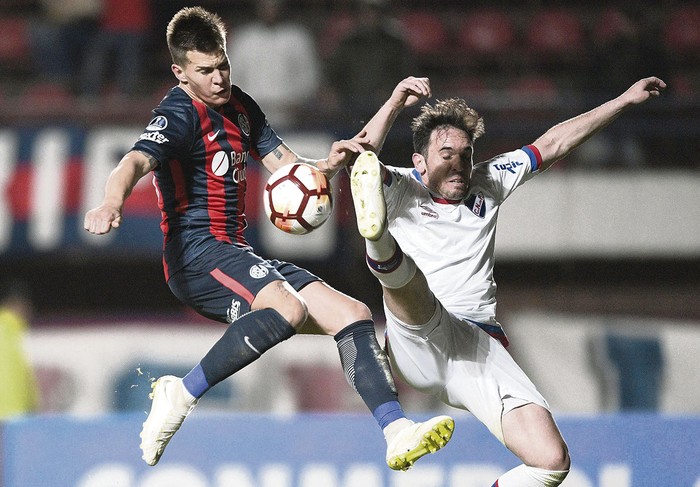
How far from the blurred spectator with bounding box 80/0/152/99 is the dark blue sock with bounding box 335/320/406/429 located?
512 centimetres

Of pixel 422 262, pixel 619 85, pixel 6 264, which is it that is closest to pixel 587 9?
pixel 619 85

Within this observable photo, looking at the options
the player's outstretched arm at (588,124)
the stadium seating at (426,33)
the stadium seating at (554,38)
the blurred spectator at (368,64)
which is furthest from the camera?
the stadium seating at (426,33)

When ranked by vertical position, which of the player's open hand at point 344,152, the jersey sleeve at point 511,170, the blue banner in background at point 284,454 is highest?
the player's open hand at point 344,152

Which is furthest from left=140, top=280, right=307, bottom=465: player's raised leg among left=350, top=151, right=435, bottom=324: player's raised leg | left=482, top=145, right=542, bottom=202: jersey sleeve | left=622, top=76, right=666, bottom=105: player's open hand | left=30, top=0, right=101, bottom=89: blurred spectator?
left=30, top=0, right=101, bottom=89: blurred spectator

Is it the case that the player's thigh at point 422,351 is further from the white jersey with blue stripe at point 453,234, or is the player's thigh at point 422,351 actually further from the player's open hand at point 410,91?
the player's open hand at point 410,91

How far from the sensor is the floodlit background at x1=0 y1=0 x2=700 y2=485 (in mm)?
7895

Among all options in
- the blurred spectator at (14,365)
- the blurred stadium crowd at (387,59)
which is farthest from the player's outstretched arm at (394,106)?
the blurred spectator at (14,365)

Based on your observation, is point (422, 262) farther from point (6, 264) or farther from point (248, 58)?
point (6, 264)

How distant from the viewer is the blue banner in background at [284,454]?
612cm

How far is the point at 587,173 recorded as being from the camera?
7.89 m

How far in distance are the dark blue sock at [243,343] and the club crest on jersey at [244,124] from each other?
0.76 meters

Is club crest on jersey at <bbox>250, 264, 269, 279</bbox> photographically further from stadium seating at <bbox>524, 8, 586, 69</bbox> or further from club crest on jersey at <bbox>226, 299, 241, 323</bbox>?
stadium seating at <bbox>524, 8, 586, 69</bbox>

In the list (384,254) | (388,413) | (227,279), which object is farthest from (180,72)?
(388,413)

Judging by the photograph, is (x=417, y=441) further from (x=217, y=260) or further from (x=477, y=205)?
(x=477, y=205)
